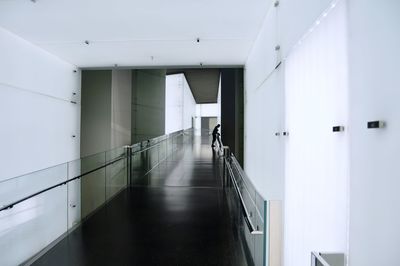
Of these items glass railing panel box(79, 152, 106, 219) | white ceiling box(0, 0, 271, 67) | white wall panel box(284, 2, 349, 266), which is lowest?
glass railing panel box(79, 152, 106, 219)

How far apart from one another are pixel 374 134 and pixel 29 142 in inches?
182

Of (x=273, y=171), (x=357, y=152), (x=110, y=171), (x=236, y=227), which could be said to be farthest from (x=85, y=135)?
(x=357, y=152)

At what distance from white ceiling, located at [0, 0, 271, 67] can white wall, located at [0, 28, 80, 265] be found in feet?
1.15

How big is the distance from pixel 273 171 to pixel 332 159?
1293mm

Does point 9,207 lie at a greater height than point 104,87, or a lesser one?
lesser

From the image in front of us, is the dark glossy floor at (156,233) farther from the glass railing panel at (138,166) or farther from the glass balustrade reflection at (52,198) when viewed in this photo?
the glass railing panel at (138,166)

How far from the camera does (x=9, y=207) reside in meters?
3.06

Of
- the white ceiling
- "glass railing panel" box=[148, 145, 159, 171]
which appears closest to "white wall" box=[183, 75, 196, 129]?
"glass railing panel" box=[148, 145, 159, 171]

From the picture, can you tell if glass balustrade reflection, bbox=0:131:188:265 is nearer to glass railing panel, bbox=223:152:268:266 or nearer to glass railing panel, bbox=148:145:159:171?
glass railing panel, bbox=148:145:159:171

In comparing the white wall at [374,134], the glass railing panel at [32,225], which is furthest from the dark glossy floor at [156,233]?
the white wall at [374,134]

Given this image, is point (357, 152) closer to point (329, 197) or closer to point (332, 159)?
point (332, 159)

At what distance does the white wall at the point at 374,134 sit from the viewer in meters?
0.92

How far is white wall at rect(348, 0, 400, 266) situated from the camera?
3.01 ft

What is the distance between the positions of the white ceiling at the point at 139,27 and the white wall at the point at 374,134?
1970mm
